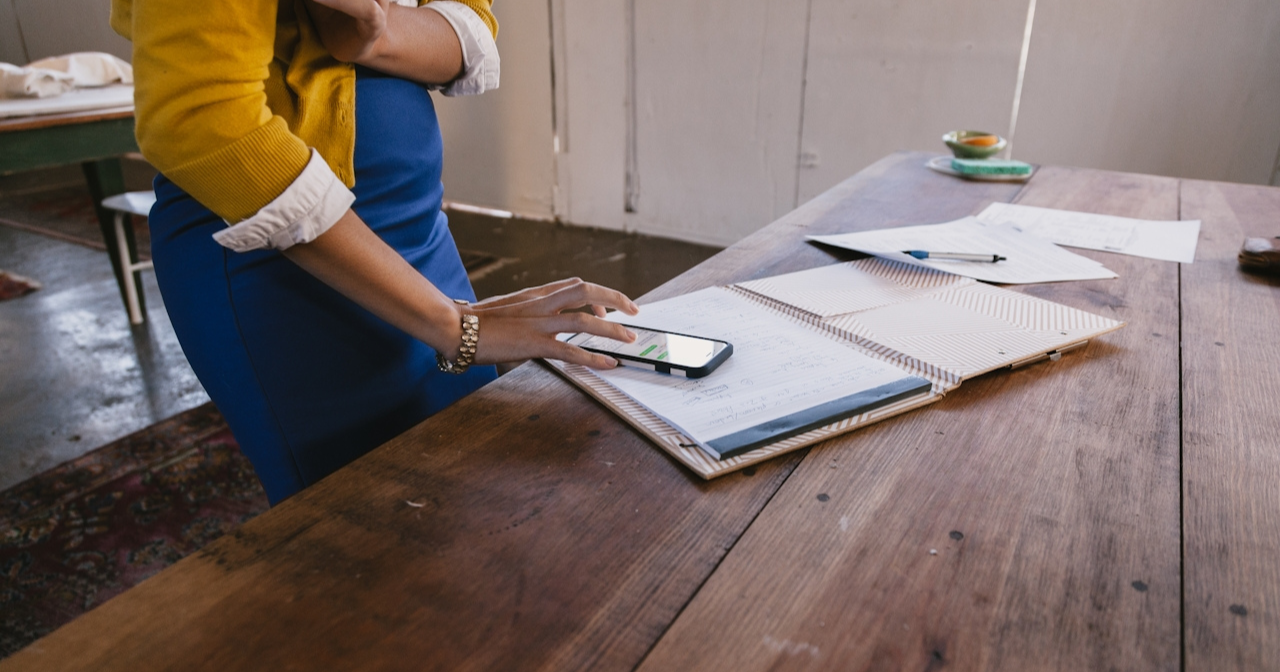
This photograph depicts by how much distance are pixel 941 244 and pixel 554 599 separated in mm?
804

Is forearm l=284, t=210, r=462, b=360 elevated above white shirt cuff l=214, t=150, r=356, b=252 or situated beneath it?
situated beneath

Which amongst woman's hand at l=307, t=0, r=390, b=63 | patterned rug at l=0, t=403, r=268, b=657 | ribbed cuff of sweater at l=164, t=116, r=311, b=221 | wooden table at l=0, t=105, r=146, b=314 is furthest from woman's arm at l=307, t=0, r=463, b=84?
wooden table at l=0, t=105, r=146, b=314

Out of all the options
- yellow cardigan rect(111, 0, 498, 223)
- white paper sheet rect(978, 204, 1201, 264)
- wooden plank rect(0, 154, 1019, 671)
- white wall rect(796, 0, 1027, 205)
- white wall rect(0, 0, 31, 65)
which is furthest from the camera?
white wall rect(0, 0, 31, 65)

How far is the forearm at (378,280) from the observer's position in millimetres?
630

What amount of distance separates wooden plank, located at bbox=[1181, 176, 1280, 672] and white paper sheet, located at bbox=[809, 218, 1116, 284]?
0.44 ft

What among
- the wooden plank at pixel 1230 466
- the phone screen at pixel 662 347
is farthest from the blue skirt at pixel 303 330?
the wooden plank at pixel 1230 466

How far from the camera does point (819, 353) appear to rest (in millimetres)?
696

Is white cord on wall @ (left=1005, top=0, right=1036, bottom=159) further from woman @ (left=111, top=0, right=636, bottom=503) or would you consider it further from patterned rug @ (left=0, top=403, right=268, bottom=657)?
patterned rug @ (left=0, top=403, right=268, bottom=657)

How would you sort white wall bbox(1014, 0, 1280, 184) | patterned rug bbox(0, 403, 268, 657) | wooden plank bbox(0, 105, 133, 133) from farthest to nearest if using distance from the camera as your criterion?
white wall bbox(1014, 0, 1280, 184) → wooden plank bbox(0, 105, 133, 133) → patterned rug bbox(0, 403, 268, 657)

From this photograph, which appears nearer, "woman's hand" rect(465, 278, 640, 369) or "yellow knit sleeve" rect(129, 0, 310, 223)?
"yellow knit sleeve" rect(129, 0, 310, 223)

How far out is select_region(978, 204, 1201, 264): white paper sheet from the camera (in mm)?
1070

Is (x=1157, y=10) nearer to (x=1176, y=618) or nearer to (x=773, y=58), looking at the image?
(x=773, y=58)

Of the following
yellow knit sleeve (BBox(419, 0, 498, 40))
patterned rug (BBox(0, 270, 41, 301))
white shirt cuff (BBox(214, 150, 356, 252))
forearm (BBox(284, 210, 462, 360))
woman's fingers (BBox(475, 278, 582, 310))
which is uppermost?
yellow knit sleeve (BBox(419, 0, 498, 40))

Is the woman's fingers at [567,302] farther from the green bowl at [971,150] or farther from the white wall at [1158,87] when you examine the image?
the white wall at [1158,87]
